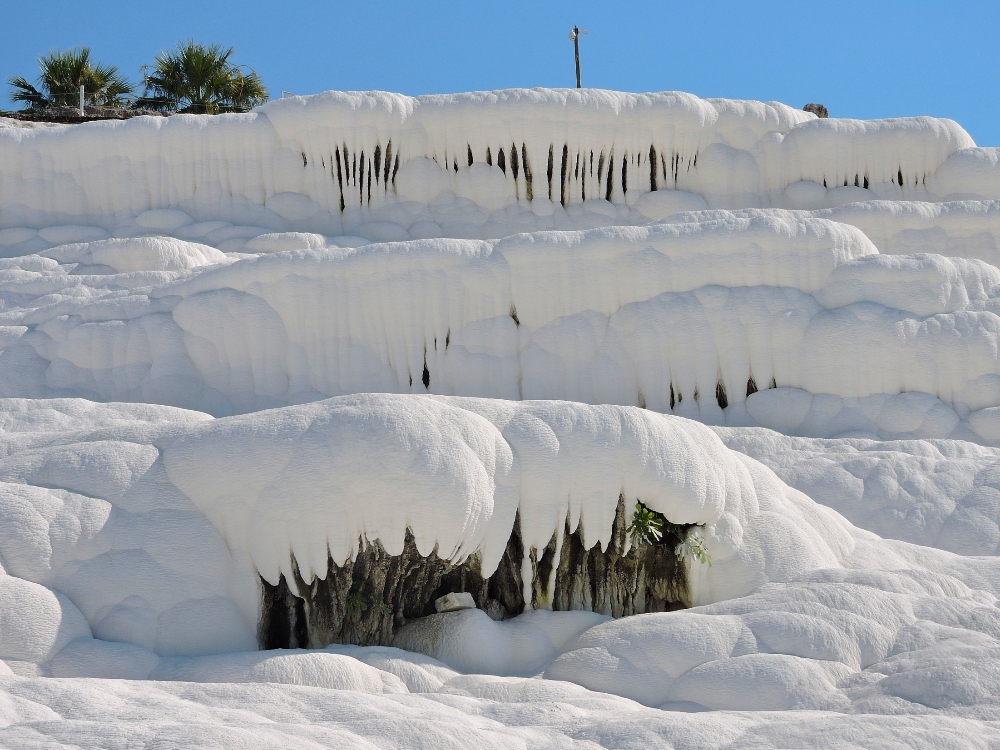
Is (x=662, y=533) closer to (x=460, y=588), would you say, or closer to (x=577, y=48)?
(x=460, y=588)

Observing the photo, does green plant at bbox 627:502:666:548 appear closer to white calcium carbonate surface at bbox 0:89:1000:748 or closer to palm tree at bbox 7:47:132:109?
white calcium carbonate surface at bbox 0:89:1000:748

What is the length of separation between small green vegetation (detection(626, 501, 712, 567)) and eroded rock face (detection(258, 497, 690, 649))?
64 millimetres

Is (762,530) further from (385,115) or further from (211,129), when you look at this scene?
(211,129)

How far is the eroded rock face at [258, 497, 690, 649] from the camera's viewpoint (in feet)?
20.2

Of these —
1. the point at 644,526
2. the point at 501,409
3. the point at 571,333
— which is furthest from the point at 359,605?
the point at 571,333

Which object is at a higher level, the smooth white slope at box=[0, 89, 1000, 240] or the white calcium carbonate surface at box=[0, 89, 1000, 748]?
the smooth white slope at box=[0, 89, 1000, 240]

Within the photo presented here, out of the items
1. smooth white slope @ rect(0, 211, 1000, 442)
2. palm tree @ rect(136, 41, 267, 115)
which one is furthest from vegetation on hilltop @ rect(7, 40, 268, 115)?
smooth white slope @ rect(0, 211, 1000, 442)

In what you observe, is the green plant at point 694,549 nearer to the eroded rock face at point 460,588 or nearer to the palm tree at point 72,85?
the eroded rock face at point 460,588

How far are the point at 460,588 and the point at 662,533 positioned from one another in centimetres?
137

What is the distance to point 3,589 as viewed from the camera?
17.5ft

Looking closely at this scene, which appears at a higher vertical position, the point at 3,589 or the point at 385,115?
the point at 385,115

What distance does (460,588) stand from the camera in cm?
666

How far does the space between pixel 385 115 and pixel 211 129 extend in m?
2.44

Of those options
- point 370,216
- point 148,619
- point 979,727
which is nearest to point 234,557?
point 148,619
